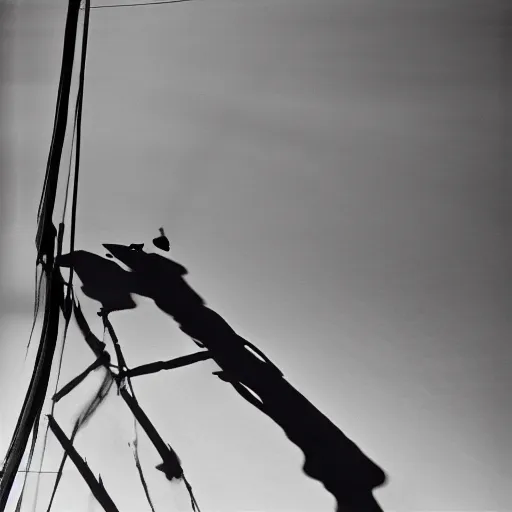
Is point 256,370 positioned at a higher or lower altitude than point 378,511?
higher

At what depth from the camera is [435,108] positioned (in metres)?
0.98

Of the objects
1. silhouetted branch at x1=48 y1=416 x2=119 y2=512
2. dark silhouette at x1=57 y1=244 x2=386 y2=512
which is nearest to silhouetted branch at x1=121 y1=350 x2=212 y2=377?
dark silhouette at x1=57 y1=244 x2=386 y2=512

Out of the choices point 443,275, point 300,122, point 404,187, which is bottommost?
point 443,275

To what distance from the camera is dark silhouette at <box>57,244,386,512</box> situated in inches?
37.0

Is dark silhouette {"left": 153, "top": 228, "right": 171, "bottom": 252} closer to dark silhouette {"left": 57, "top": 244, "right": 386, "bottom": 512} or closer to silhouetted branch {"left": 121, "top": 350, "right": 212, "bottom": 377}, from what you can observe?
dark silhouette {"left": 57, "top": 244, "right": 386, "bottom": 512}

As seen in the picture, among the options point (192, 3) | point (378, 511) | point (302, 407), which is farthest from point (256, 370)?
point (192, 3)

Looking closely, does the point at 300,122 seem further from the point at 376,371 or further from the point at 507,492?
the point at 507,492

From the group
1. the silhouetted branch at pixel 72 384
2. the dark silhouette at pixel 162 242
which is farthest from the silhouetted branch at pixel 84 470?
the dark silhouette at pixel 162 242

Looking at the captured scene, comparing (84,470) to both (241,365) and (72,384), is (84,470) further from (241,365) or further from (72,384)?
(241,365)

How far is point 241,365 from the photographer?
0.96 m

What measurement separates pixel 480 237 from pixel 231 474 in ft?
2.12

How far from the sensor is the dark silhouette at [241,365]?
941 mm

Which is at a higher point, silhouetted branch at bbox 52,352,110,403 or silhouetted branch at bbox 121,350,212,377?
silhouetted branch at bbox 121,350,212,377

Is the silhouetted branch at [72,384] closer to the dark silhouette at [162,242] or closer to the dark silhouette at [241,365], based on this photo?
the dark silhouette at [241,365]
